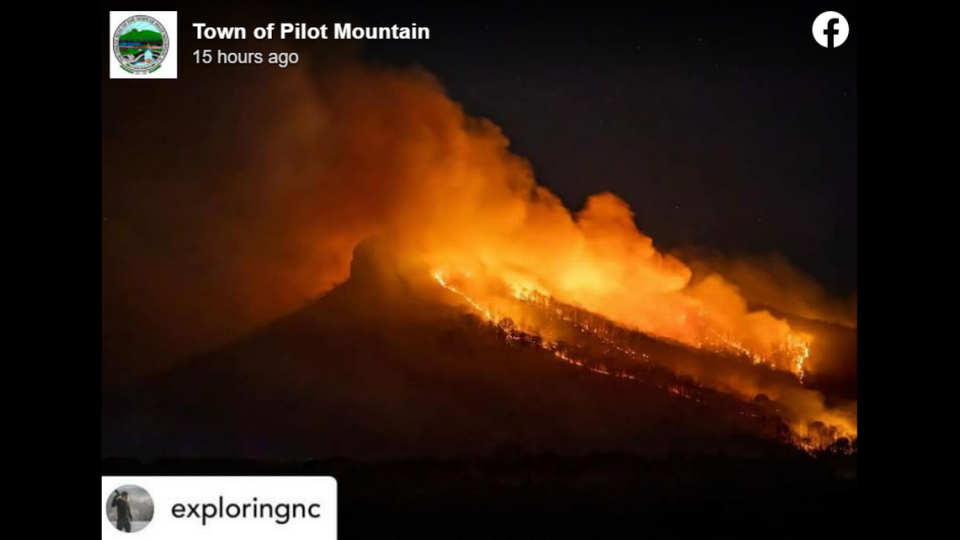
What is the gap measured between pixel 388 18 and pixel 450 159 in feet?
2.18

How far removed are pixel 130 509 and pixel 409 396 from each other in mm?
1253

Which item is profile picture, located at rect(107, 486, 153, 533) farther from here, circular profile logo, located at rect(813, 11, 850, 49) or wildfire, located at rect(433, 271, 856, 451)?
circular profile logo, located at rect(813, 11, 850, 49)

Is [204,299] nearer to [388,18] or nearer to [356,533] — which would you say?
[356,533]

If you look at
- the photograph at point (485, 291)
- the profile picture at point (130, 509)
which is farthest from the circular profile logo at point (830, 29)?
the profile picture at point (130, 509)

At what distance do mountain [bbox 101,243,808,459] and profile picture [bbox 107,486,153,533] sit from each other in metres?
0.17

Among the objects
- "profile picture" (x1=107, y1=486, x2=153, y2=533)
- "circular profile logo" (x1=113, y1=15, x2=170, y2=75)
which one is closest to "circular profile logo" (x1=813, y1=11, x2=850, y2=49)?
"circular profile logo" (x1=113, y1=15, x2=170, y2=75)

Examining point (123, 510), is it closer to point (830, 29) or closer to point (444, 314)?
point (444, 314)

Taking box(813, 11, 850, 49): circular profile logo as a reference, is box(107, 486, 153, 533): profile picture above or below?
below

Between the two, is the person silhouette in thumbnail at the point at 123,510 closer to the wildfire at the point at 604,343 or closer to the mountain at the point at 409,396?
the mountain at the point at 409,396

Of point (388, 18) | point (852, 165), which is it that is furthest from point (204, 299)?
point (852, 165)

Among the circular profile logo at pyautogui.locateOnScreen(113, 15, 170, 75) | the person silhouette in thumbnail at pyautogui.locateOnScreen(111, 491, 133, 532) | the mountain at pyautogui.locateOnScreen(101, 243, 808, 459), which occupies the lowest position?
the person silhouette in thumbnail at pyautogui.locateOnScreen(111, 491, 133, 532)

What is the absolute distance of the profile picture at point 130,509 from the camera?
3912mm

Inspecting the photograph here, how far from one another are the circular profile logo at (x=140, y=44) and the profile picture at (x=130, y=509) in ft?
5.90

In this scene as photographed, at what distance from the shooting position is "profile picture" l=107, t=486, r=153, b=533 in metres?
3.91
